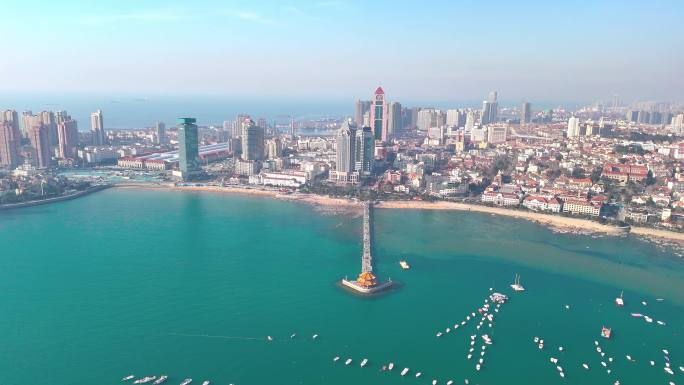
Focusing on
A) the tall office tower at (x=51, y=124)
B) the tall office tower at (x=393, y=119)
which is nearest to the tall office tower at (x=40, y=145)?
the tall office tower at (x=51, y=124)

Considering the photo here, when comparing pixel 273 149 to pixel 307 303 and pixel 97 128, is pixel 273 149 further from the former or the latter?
pixel 307 303

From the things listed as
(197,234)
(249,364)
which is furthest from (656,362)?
(197,234)

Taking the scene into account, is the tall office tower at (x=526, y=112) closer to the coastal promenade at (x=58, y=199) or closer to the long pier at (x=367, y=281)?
the coastal promenade at (x=58, y=199)

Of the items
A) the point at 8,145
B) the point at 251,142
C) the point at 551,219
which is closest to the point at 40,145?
the point at 8,145

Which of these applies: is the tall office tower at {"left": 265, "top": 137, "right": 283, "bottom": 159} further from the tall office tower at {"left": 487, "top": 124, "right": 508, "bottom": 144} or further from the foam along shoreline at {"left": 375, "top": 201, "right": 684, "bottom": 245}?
the tall office tower at {"left": 487, "top": 124, "right": 508, "bottom": 144}

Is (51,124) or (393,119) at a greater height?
(393,119)

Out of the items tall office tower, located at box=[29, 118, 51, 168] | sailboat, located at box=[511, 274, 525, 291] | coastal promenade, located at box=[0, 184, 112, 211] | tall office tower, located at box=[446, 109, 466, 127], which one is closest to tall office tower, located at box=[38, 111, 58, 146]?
tall office tower, located at box=[29, 118, 51, 168]

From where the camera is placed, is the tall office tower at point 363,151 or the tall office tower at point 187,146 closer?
the tall office tower at point 363,151
